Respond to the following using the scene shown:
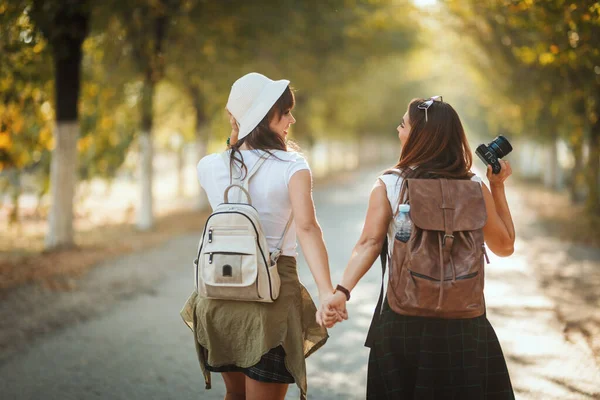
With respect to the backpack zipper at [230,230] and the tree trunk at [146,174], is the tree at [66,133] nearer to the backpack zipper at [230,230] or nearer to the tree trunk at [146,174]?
the tree trunk at [146,174]

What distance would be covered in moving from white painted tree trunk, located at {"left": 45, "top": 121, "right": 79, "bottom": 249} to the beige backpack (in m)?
8.22

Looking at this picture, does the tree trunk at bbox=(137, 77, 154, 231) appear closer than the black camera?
No

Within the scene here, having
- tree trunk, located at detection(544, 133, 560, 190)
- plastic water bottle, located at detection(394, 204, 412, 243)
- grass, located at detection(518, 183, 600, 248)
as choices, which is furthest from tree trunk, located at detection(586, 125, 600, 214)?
tree trunk, located at detection(544, 133, 560, 190)

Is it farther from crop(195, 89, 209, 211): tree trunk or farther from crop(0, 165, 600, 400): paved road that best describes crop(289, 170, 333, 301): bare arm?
crop(195, 89, 209, 211): tree trunk

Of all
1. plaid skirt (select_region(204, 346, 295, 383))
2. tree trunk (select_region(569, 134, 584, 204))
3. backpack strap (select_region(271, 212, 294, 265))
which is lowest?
plaid skirt (select_region(204, 346, 295, 383))

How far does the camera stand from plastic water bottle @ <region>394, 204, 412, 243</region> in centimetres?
275

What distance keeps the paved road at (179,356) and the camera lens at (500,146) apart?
2218 millimetres

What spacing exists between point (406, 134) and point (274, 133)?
564 millimetres

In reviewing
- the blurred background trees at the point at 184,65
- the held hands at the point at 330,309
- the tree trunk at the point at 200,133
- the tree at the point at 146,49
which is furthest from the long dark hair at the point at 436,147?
the tree trunk at the point at 200,133

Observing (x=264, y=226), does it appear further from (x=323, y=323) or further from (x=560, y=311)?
(x=560, y=311)

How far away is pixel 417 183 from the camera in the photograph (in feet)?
9.05

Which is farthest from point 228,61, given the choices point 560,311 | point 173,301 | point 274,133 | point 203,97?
point 274,133

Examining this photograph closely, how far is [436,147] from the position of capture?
285 cm

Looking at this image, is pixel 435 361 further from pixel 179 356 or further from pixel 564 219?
pixel 564 219
